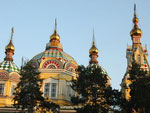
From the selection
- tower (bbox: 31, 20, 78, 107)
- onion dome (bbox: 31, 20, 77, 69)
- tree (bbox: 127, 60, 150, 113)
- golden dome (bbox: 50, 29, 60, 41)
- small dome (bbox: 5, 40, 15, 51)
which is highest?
golden dome (bbox: 50, 29, 60, 41)

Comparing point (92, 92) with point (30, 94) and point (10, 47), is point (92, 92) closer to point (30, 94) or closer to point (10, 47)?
point (30, 94)

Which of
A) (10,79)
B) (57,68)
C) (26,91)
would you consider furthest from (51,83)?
(26,91)

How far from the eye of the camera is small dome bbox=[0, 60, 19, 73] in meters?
35.6

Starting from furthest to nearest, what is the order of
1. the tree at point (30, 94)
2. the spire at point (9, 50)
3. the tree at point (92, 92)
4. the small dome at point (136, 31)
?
the small dome at point (136, 31)
the spire at point (9, 50)
the tree at point (30, 94)
the tree at point (92, 92)

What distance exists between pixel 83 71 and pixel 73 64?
11806mm

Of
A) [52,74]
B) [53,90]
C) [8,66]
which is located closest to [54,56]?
[52,74]

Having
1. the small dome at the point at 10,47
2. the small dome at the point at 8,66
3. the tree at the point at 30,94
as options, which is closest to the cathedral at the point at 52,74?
the small dome at the point at 8,66

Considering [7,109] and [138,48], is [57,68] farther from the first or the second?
[138,48]

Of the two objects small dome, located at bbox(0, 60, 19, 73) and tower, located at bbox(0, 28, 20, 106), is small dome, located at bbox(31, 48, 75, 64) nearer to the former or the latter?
small dome, located at bbox(0, 60, 19, 73)

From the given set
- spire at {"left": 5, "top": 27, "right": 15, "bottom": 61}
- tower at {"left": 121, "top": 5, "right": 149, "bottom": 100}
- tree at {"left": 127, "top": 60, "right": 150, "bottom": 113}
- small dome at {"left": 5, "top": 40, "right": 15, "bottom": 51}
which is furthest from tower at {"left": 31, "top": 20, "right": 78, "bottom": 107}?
tree at {"left": 127, "top": 60, "right": 150, "bottom": 113}

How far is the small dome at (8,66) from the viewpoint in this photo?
35.6 meters

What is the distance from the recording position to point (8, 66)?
35969 mm

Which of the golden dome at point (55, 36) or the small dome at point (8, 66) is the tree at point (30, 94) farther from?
the golden dome at point (55, 36)

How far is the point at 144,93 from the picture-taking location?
22906 millimetres
